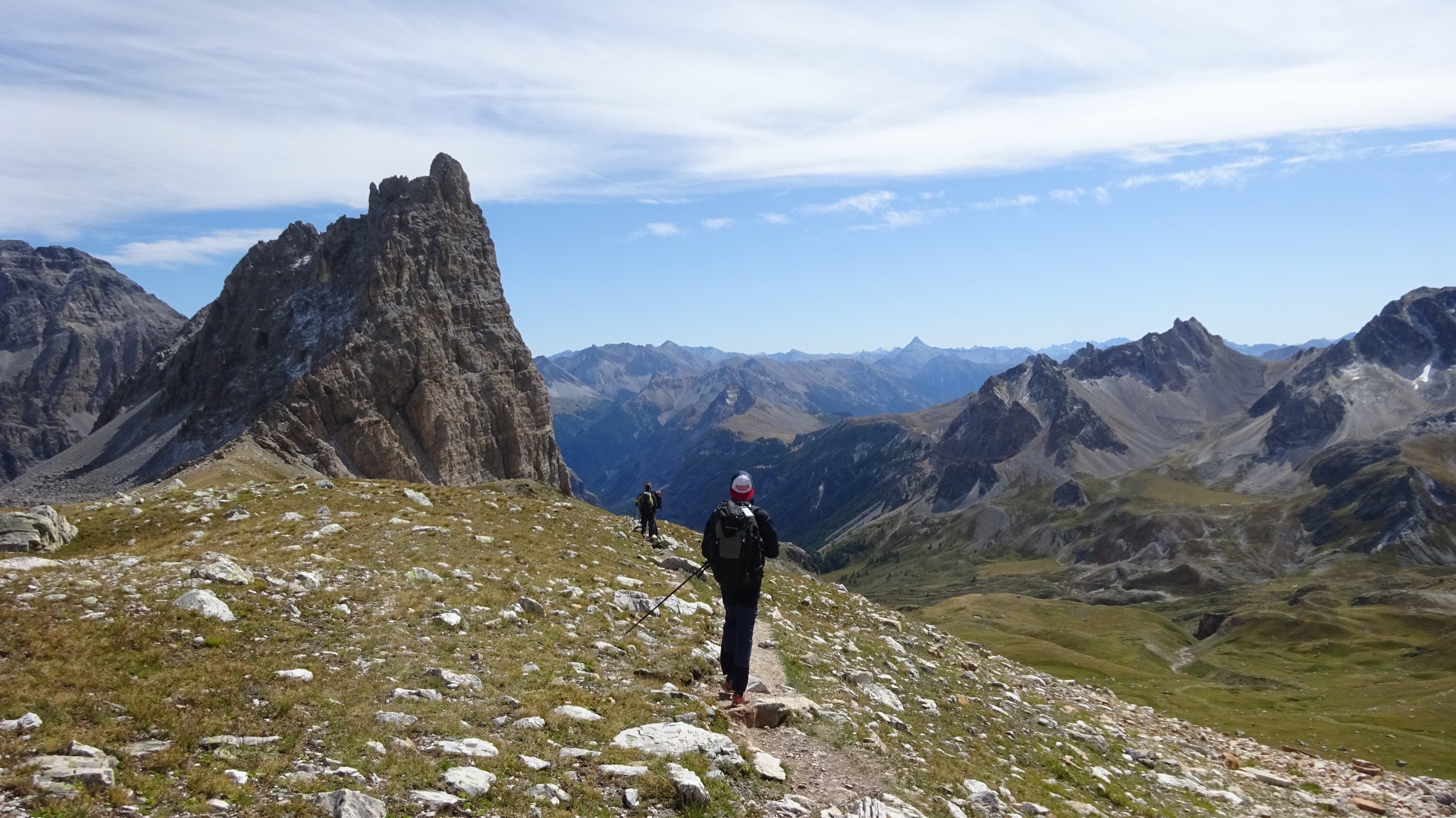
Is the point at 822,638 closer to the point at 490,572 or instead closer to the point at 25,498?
the point at 490,572

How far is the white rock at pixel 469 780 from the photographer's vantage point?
10.5 m


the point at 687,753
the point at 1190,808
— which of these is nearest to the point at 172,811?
the point at 687,753

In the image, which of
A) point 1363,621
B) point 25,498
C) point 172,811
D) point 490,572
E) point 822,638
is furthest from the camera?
point 1363,621

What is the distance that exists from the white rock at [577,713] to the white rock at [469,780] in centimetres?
268

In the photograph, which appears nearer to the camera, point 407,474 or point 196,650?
point 196,650

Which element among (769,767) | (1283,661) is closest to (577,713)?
(769,767)

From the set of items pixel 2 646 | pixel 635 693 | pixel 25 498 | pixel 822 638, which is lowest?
pixel 25 498

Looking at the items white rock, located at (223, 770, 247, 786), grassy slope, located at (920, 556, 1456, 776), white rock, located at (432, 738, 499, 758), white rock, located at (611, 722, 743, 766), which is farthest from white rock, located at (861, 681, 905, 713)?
grassy slope, located at (920, 556, 1456, 776)

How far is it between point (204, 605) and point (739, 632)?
10.5 m

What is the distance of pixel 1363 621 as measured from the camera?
149750 mm

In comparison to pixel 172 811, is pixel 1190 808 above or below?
below

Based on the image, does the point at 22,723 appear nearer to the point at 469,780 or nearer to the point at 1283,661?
the point at 469,780

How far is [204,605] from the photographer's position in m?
15.6

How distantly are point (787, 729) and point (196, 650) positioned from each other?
10698mm
